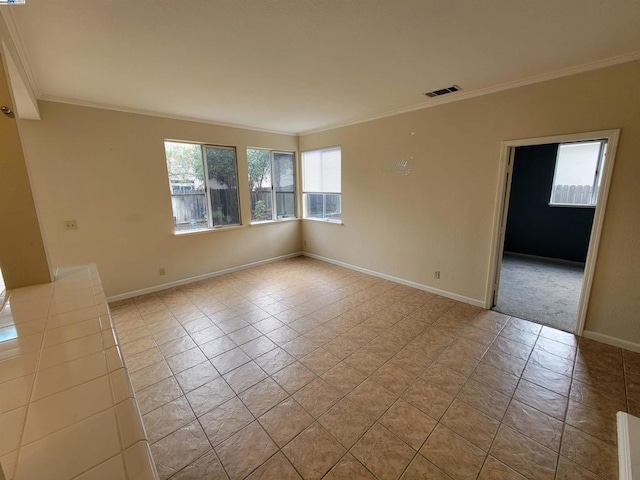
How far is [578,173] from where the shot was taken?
5.14 metres

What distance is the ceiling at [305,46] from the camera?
1.76 metres

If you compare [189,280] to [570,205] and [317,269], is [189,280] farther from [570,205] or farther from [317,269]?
[570,205]

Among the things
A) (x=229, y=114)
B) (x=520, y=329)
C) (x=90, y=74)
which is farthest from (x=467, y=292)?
(x=90, y=74)

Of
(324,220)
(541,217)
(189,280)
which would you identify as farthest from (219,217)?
(541,217)

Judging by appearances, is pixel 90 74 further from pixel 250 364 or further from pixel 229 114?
pixel 250 364

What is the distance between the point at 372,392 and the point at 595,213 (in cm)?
273

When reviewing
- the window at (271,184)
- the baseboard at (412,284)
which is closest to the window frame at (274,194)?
the window at (271,184)

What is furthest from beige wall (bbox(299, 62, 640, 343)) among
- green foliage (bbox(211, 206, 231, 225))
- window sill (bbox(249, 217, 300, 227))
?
green foliage (bbox(211, 206, 231, 225))

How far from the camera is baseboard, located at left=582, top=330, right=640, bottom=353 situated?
2645 millimetres

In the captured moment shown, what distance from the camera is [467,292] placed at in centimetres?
370

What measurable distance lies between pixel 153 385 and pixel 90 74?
2970 mm

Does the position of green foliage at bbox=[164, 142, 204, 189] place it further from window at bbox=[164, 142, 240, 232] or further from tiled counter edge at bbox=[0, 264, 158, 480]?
tiled counter edge at bbox=[0, 264, 158, 480]

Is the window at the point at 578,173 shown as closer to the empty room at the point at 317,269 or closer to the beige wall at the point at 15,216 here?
the empty room at the point at 317,269

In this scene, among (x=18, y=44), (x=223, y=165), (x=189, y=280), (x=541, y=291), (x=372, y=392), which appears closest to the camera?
(x=18, y=44)
